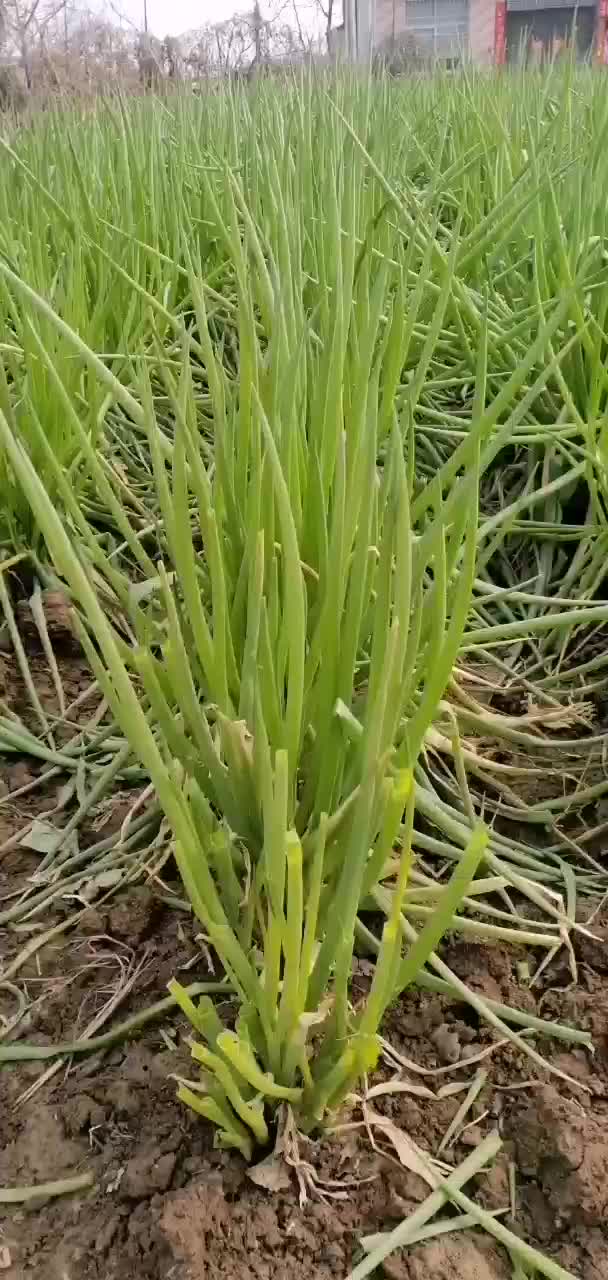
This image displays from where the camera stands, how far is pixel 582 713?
73 centimetres

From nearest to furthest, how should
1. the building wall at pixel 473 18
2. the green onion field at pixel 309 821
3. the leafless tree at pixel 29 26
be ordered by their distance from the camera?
the green onion field at pixel 309 821
the leafless tree at pixel 29 26
the building wall at pixel 473 18

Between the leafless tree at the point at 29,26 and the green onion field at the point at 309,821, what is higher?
the leafless tree at the point at 29,26

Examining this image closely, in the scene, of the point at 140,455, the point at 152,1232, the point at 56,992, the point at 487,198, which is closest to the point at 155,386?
the point at 140,455

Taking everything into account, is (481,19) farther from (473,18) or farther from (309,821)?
(309,821)

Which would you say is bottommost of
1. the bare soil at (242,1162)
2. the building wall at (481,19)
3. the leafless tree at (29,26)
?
the bare soil at (242,1162)

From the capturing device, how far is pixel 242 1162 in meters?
0.44

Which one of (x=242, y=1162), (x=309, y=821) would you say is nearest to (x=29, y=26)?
(x=309, y=821)

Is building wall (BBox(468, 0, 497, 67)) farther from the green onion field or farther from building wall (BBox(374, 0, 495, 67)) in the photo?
the green onion field

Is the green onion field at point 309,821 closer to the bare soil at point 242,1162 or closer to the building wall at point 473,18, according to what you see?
the bare soil at point 242,1162

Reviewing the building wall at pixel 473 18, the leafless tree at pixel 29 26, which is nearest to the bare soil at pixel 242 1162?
the leafless tree at pixel 29 26

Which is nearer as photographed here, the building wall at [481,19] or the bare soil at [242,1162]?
the bare soil at [242,1162]

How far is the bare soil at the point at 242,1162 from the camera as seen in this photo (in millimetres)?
410

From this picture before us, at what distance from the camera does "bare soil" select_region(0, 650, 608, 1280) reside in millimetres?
410

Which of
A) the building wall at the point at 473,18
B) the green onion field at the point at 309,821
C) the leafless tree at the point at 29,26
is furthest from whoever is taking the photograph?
the building wall at the point at 473,18
